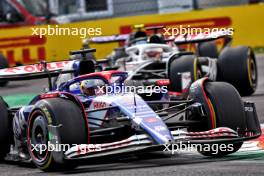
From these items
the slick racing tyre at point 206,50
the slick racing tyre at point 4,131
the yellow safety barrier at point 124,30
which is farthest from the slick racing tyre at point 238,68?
the yellow safety barrier at point 124,30

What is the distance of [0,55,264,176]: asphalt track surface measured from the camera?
770cm

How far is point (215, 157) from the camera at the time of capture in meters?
8.97

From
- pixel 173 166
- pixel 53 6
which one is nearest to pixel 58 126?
pixel 173 166

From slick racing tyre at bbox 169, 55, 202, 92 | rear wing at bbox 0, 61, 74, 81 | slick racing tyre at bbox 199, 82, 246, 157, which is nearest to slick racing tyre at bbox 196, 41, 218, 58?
slick racing tyre at bbox 169, 55, 202, 92

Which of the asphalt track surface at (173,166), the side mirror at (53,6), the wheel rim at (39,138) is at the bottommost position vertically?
the asphalt track surface at (173,166)

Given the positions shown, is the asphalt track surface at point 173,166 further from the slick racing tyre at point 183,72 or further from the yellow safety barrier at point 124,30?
the yellow safety barrier at point 124,30

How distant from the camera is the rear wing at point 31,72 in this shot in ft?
33.4

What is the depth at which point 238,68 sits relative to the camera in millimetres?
15750

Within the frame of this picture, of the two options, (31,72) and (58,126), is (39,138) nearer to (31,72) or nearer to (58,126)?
(58,126)

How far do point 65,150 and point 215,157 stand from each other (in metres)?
1.59

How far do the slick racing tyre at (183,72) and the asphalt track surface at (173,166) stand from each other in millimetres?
5264

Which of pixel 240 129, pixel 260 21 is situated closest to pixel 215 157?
pixel 240 129

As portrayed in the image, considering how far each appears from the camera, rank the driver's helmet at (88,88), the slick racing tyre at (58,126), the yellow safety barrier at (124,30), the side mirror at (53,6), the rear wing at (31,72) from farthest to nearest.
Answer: the side mirror at (53,6) → the yellow safety barrier at (124,30) → the rear wing at (31,72) → the driver's helmet at (88,88) → the slick racing tyre at (58,126)

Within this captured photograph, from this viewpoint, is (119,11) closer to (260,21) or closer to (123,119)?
(260,21)
